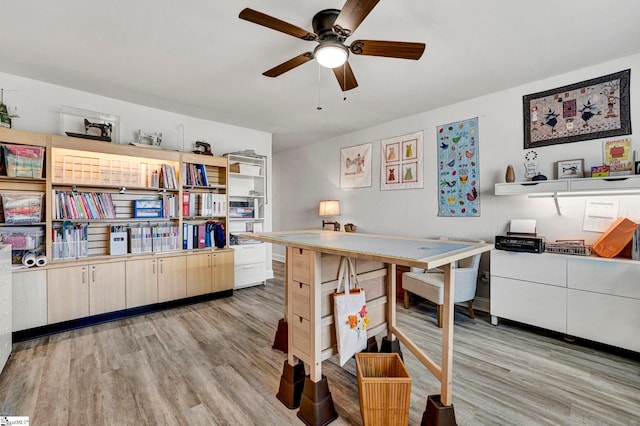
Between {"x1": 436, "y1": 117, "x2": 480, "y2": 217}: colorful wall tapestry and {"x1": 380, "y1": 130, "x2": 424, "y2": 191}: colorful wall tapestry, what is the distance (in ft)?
0.98

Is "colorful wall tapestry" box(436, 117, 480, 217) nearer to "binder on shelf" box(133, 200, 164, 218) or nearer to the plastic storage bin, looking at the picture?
"binder on shelf" box(133, 200, 164, 218)

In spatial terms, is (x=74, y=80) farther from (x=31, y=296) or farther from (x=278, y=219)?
(x=278, y=219)

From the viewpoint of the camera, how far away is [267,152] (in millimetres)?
5000

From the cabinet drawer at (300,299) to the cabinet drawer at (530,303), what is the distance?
2267 mm

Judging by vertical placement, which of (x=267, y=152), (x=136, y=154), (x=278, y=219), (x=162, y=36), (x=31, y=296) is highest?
(x=162, y=36)

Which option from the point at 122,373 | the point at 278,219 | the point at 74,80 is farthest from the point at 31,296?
the point at 278,219

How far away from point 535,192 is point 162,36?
141 inches

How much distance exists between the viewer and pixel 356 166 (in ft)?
15.9

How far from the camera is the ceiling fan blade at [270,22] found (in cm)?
156

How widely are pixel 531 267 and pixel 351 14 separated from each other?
2748 millimetres

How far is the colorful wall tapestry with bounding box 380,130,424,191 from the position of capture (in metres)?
4.02

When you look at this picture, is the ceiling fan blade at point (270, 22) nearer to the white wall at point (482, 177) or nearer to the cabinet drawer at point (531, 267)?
the white wall at point (482, 177)

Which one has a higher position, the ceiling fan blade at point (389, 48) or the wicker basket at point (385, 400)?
the ceiling fan blade at point (389, 48)

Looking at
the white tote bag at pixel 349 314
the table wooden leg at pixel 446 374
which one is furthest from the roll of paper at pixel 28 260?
the table wooden leg at pixel 446 374
